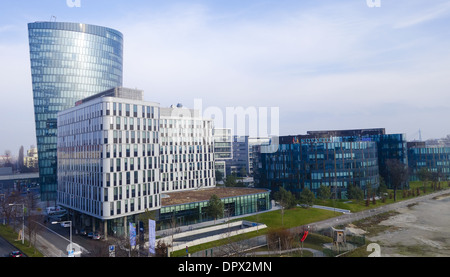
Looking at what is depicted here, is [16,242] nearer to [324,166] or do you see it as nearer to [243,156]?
[324,166]

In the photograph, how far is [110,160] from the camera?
2194 inches

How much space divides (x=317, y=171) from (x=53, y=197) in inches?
3709

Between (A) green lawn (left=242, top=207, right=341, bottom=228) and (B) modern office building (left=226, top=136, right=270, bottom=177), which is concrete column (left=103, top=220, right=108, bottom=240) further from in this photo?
(B) modern office building (left=226, top=136, right=270, bottom=177)

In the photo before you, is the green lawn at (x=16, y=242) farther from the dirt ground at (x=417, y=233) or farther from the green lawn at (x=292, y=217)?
the dirt ground at (x=417, y=233)

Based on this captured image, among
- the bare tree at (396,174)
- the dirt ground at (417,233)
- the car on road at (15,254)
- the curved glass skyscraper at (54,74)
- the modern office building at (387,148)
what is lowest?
the dirt ground at (417,233)

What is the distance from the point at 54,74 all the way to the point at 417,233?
12469 cm

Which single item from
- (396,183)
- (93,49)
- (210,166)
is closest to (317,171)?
(396,183)

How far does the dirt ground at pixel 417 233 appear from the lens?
43.8 m

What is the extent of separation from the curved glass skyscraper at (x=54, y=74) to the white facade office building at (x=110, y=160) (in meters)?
45.2

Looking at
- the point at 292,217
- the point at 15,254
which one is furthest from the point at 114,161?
the point at 292,217

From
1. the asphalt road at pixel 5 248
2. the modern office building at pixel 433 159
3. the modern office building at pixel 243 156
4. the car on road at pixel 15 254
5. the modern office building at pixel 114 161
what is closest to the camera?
the car on road at pixel 15 254

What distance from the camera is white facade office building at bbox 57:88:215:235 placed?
5597 centimetres

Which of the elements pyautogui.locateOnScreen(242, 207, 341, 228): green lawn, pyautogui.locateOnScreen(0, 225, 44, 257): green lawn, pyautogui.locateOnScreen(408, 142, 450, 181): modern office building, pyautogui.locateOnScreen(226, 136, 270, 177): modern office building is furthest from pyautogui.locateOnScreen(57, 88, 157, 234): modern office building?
pyautogui.locateOnScreen(408, 142, 450, 181): modern office building

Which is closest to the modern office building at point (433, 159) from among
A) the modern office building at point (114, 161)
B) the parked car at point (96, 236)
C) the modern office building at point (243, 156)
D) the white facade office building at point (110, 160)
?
the modern office building at point (243, 156)
